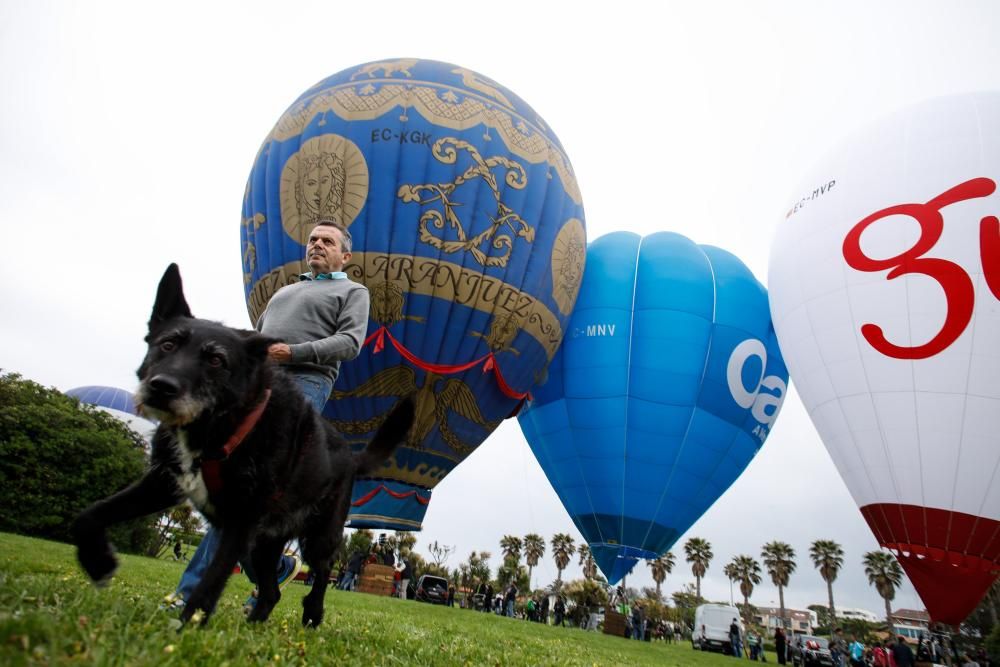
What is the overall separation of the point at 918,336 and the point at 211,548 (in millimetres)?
14354

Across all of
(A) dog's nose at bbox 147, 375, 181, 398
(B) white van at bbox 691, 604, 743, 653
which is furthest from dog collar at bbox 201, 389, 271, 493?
(B) white van at bbox 691, 604, 743, 653

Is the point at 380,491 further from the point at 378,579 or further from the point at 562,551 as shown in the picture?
the point at 562,551

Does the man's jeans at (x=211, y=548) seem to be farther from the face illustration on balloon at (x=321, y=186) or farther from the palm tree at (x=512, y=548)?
the palm tree at (x=512, y=548)

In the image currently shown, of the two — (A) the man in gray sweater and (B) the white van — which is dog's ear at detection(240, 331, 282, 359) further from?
(B) the white van

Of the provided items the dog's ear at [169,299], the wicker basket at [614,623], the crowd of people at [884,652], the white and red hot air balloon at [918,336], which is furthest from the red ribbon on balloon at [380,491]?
the crowd of people at [884,652]

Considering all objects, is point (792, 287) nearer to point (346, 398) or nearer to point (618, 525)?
point (618, 525)

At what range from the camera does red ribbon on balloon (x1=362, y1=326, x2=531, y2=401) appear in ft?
40.0

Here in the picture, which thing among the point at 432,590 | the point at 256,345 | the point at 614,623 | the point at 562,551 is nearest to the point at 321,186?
the point at 256,345

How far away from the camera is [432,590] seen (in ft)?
80.2

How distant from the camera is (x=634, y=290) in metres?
18.0

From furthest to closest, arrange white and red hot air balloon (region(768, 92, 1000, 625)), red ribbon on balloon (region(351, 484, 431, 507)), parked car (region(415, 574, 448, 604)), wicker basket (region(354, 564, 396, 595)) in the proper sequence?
parked car (region(415, 574, 448, 604)), wicker basket (region(354, 564, 396, 595)), red ribbon on balloon (region(351, 484, 431, 507)), white and red hot air balloon (region(768, 92, 1000, 625))

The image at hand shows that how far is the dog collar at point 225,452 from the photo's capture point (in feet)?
7.89

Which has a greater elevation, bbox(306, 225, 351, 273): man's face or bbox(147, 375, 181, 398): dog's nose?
bbox(306, 225, 351, 273): man's face

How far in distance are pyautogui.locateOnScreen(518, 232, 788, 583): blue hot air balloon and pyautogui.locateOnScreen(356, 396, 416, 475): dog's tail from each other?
14049 millimetres
